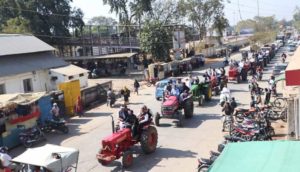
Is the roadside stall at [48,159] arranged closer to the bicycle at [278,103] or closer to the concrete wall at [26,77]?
the bicycle at [278,103]

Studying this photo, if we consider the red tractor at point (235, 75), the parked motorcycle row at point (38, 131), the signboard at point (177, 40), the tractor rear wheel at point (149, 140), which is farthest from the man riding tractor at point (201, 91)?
the signboard at point (177, 40)

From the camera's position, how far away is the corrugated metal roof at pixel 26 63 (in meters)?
29.2

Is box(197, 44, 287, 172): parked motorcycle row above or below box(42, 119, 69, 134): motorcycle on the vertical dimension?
above

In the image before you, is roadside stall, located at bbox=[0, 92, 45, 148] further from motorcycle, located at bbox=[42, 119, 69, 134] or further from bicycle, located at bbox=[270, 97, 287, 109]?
bicycle, located at bbox=[270, 97, 287, 109]

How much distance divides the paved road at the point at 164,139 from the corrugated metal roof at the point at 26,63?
747cm

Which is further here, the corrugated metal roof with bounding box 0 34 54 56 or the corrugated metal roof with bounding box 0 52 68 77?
the corrugated metal roof with bounding box 0 34 54 56

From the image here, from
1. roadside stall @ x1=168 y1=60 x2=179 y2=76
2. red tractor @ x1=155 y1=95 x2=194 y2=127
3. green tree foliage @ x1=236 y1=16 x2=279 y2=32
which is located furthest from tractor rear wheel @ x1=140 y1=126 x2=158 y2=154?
green tree foliage @ x1=236 y1=16 x2=279 y2=32

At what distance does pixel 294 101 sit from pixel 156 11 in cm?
5248

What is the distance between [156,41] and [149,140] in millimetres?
31869

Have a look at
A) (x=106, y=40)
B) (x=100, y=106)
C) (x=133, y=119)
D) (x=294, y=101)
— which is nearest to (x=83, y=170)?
(x=133, y=119)

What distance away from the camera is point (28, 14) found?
180ft

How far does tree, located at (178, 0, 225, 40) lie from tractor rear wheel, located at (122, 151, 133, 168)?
186 ft

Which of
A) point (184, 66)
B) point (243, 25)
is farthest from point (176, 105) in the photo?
point (243, 25)

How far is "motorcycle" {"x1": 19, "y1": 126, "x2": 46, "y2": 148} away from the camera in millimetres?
18391
